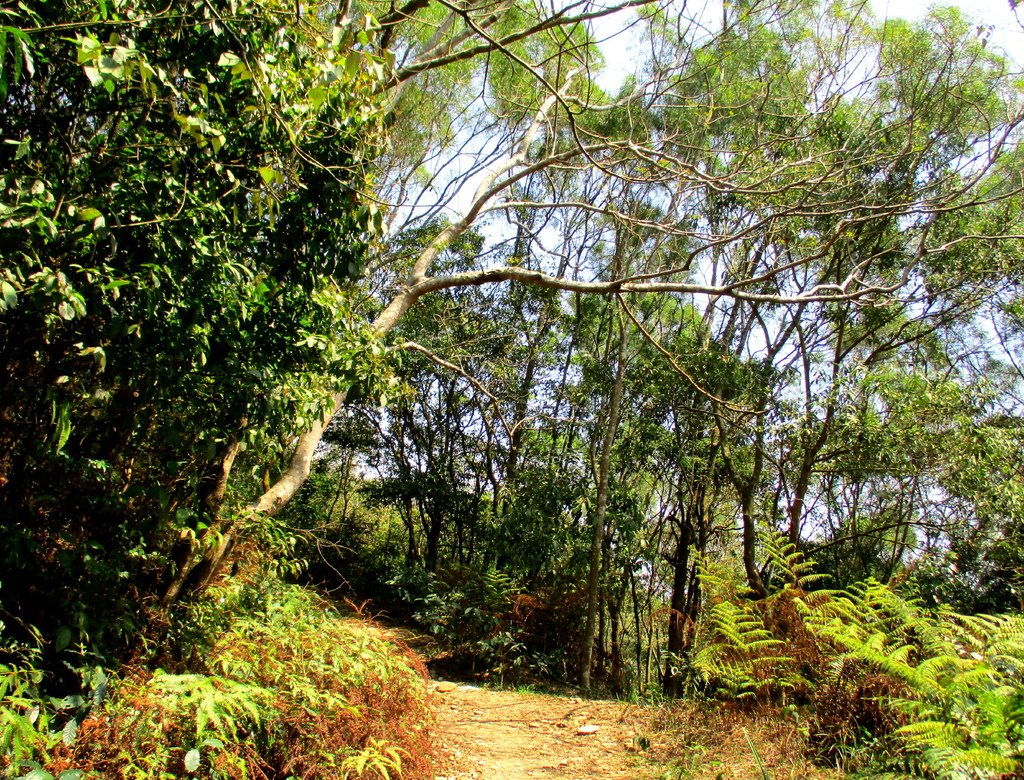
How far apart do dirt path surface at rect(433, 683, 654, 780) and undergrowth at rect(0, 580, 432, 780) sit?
1.48 ft

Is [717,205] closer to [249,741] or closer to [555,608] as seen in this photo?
[555,608]

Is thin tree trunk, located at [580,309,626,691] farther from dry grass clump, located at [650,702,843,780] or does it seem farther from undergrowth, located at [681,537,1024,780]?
dry grass clump, located at [650,702,843,780]

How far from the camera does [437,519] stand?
45.0 feet

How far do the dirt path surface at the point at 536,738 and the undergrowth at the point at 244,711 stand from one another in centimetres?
45

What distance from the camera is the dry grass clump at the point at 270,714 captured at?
9.73 feet

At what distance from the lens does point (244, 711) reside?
10.8ft

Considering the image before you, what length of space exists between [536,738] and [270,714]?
106 inches

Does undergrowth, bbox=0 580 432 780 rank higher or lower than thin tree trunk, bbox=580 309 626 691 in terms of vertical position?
lower

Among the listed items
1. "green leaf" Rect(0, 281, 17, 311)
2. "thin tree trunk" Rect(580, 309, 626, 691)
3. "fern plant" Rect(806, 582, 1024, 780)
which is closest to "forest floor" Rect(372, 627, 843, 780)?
"fern plant" Rect(806, 582, 1024, 780)

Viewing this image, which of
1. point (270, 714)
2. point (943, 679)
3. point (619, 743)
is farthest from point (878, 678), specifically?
point (270, 714)

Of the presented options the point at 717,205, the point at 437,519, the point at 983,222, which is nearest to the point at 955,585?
the point at 983,222

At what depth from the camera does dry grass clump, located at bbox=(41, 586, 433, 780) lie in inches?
117

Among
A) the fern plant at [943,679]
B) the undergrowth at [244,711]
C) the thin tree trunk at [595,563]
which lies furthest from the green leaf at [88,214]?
the thin tree trunk at [595,563]

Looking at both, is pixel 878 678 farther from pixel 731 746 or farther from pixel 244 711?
pixel 244 711
